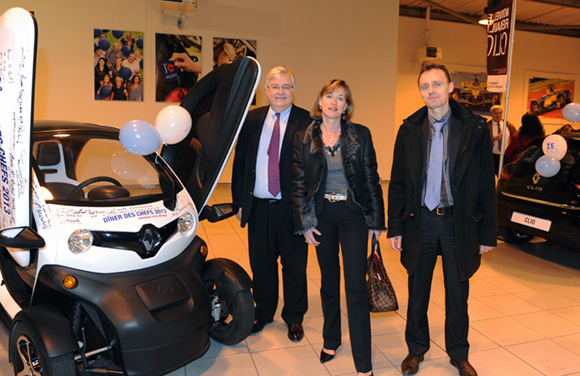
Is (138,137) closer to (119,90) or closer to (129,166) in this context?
(129,166)

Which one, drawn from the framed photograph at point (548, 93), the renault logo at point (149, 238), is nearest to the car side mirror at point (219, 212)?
the renault logo at point (149, 238)

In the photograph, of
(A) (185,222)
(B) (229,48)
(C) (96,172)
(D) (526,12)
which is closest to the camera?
(A) (185,222)

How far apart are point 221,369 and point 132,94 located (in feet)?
22.9

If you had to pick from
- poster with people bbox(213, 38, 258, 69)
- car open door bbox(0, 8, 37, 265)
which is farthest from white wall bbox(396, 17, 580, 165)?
car open door bbox(0, 8, 37, 265)

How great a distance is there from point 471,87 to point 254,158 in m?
11.4

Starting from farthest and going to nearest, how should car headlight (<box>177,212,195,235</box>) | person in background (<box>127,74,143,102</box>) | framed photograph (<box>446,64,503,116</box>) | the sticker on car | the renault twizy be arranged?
1. framed photograph (<box>446,64,503,116</box>)
2. person in background (<box>127,74,143,102</box>)
3. the sticker on car
4. car headlight (<box>177,212,195,235</box>)
5. the renault twizy

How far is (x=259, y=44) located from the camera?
905 cm

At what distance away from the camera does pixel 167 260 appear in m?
2.25

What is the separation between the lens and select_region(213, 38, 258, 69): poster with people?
345 inches

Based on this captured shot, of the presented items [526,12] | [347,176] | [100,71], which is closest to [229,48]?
[100,71]

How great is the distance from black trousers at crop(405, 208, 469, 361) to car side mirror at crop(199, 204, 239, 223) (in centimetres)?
109

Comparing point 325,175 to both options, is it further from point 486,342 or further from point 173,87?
point 173,87

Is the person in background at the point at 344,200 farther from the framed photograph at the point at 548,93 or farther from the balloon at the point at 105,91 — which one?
the framed photograph at the point at 548,93

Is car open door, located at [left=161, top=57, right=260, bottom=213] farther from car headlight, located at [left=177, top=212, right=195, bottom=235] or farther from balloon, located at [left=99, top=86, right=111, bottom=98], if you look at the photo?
balloon, located at [left=99, top=86, right=111, bottom=98]
